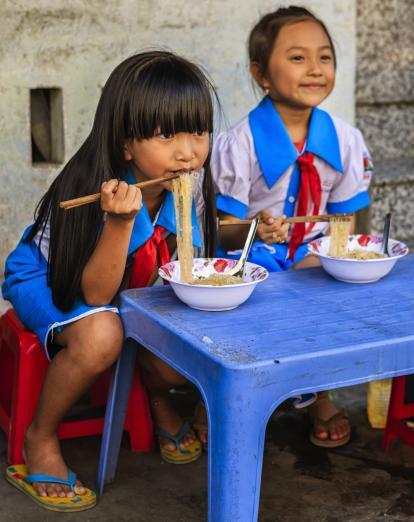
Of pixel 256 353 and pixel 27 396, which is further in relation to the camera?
Answer: pixel 27 396

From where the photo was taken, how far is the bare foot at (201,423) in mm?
2896

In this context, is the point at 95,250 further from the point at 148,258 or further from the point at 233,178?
the point at 233,178

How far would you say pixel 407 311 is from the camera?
2109 millimetres

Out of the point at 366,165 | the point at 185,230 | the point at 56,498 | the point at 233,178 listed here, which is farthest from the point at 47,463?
the point at 366,165

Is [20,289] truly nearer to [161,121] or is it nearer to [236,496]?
[161,121]

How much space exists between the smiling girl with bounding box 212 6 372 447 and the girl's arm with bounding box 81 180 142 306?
0.79 m

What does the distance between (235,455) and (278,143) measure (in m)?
1.53

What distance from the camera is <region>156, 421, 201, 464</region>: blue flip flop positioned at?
9.17 feet

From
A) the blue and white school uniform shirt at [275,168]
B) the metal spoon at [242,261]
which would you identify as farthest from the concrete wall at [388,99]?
the metal spoon at [242,261]

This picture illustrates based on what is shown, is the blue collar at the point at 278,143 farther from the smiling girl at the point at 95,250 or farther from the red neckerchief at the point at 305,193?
the smiling girl at the point at 95,250

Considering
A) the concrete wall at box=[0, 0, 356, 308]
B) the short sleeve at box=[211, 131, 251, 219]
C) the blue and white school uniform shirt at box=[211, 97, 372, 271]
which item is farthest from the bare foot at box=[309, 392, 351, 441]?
the concrete wall at box=[0, 0, 356, 308]

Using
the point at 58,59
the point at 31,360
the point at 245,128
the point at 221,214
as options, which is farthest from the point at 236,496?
the point at 58,59

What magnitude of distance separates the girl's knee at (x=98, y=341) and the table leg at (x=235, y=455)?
61 cm

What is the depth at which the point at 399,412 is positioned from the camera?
2.82 m
